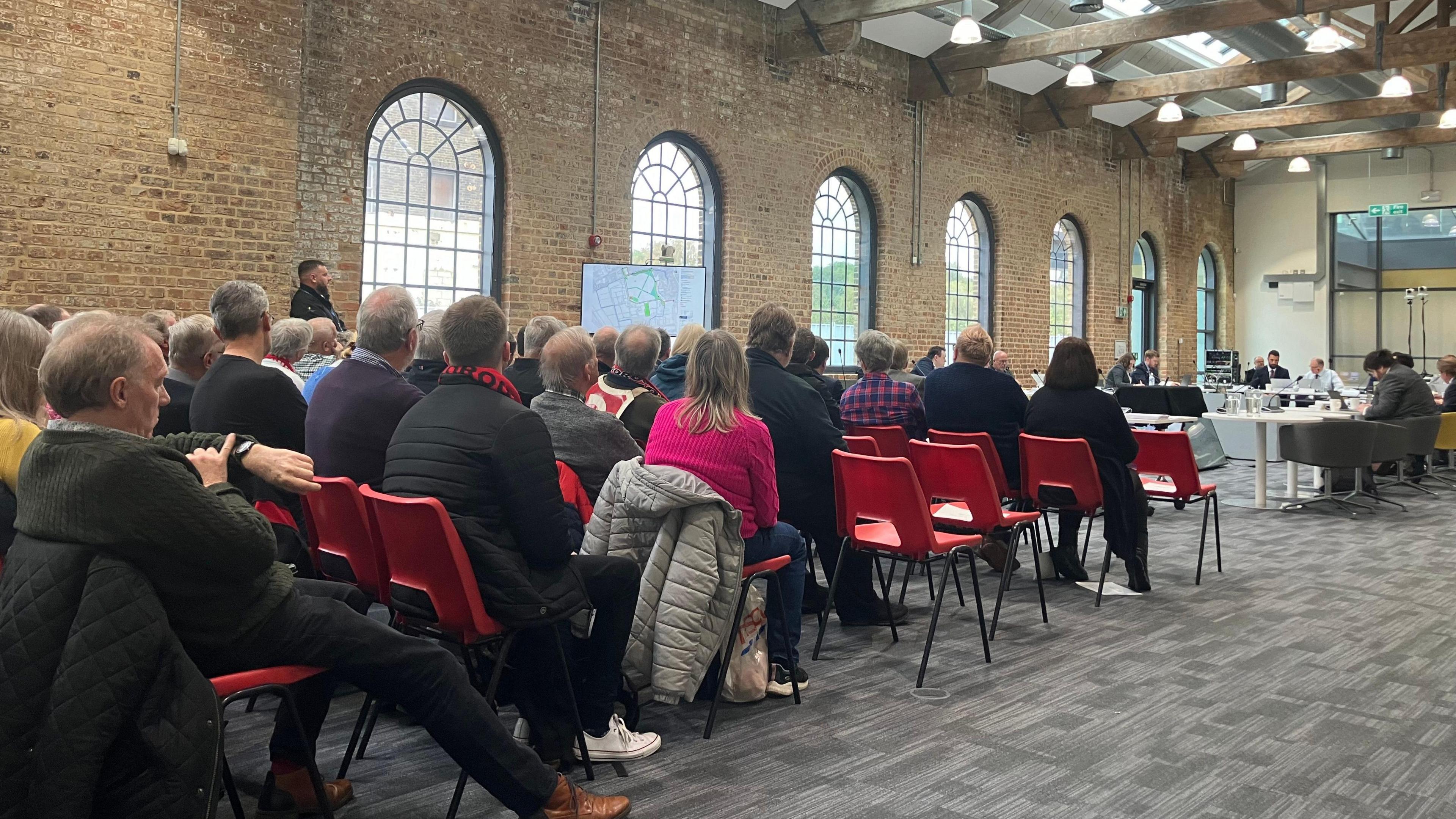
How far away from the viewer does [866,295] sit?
12773 mm

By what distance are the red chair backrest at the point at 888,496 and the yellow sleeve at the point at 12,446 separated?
2562 millimetres

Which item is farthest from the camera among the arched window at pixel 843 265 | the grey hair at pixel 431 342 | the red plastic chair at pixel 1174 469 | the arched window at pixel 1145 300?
the arched window at pixel 1145 300

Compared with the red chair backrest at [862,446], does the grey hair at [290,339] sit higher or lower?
higher

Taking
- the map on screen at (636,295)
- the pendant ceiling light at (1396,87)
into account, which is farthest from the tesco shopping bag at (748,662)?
the pendant ceiling light at (1396,87)

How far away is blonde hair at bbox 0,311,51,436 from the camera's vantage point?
2578 millimetres

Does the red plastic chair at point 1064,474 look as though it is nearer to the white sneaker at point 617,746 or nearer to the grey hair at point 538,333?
the grey hair at point 538,333

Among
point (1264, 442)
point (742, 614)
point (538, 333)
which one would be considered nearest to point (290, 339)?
point (538, 333)

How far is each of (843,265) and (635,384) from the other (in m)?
8.78

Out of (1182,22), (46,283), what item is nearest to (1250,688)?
(46,283)

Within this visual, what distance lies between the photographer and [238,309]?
3467mm

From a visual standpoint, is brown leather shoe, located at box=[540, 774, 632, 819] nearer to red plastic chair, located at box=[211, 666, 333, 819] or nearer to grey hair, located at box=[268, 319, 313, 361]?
red plastic chair, located at box=[211, 666, 333, 819]

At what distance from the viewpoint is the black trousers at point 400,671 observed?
226cm

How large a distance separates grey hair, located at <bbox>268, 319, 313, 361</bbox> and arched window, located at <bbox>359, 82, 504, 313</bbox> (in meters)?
4.14

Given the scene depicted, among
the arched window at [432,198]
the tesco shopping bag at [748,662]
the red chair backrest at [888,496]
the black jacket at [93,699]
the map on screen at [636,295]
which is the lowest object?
the tesco shopping bag at [748,662]
